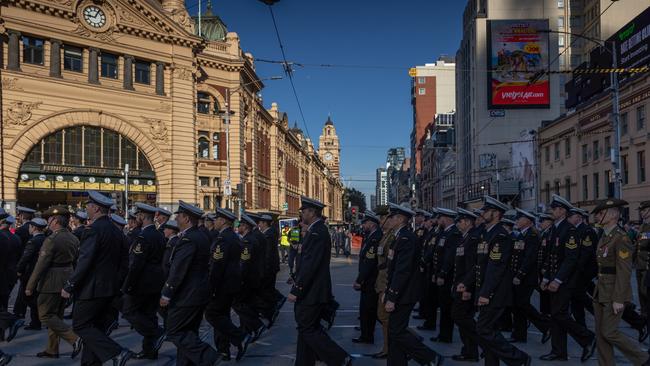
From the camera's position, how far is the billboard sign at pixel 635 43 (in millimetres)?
38844

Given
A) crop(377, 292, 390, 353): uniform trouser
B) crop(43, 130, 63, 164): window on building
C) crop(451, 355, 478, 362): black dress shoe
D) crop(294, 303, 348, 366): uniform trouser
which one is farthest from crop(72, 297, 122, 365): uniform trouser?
crop(43, 130, 63, 164): window on building

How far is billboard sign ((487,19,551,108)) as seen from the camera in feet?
225

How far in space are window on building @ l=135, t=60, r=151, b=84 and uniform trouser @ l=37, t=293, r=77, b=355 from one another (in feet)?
105

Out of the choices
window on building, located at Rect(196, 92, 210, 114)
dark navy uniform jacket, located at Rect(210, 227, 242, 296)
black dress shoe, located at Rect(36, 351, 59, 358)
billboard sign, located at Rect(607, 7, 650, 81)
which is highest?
billboard sign, located at Rect(607, 7, 650, 81)

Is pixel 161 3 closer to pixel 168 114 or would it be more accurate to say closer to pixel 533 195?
pixel 168 114

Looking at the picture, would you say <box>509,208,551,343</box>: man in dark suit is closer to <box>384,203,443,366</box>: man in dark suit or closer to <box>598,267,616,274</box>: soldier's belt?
<box>598,267,616,274</box>: soldier's belt

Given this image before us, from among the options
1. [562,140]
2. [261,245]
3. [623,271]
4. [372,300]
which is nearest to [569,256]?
[623,271]

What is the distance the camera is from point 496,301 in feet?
24.7

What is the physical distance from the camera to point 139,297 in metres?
8.77

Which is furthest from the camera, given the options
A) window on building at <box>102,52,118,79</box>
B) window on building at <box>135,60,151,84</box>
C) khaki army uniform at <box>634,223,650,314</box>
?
window on building at <box>135,60,151,84</box>

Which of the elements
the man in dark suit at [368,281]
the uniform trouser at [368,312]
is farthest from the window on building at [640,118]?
the uniform trouser at [368,312]

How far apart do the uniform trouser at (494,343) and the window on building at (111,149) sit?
109 ft

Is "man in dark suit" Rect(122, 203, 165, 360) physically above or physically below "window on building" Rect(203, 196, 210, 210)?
below

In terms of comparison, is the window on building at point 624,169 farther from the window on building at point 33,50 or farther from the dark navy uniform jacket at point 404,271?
the window on building at point 33,50
